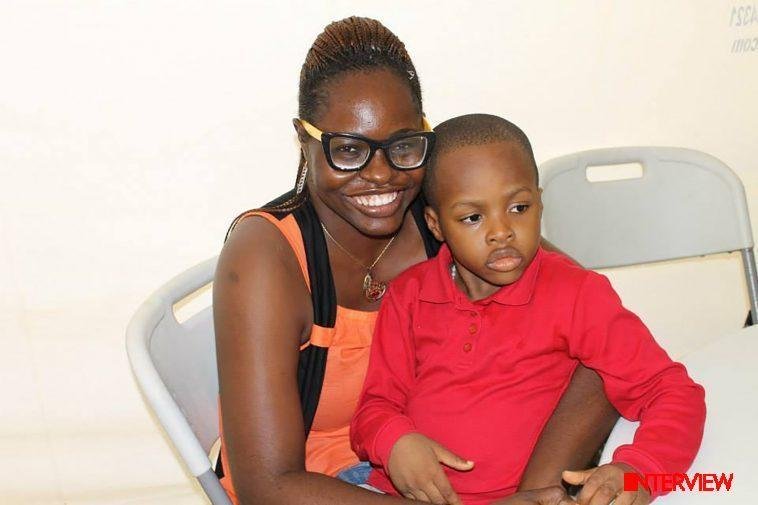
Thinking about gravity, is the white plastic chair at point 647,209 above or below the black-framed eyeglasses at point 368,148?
below

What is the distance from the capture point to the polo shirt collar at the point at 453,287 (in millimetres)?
1612

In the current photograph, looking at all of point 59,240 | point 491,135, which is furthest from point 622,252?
point 59,240

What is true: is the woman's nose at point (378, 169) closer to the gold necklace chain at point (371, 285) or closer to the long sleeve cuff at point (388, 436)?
the gold necklace chain at point (371, 285)

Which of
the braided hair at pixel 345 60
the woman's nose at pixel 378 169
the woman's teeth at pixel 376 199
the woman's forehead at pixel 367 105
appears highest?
the braided hair at pixel 345 60

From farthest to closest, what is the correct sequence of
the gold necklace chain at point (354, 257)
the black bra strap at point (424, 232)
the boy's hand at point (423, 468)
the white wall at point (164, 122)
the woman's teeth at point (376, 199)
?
1. the white wall at point (164, 122)
2. the black bra strap at point (424, 232)
3. the gold necklace chain at point (354, 257)
4. the woman's teeth at point (376, 199)
5. the boy's hand at point (423, 468)

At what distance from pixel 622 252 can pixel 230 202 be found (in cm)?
123

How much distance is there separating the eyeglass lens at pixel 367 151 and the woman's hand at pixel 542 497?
652 millimetres

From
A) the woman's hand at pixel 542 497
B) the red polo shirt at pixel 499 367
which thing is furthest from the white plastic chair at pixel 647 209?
the woman's hand at pixel 542 497

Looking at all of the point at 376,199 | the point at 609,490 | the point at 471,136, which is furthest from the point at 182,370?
the point at 609,490

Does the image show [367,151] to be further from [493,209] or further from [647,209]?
[647,209]

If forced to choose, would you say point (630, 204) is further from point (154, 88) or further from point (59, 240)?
point (59, 240)

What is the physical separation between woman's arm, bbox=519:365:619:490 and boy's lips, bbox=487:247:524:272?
0.24 m

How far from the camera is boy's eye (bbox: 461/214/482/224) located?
163 centimetres

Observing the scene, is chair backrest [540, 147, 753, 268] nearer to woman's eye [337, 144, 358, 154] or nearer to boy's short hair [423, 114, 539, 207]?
boy's short hair [423, 114, 539, 207]
